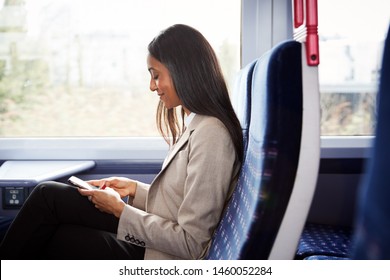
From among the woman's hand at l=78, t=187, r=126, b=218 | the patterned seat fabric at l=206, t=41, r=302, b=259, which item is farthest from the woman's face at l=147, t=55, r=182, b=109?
the patterned seat fabric at l=206, t=41, r=302, b=259

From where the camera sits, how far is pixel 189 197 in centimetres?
111

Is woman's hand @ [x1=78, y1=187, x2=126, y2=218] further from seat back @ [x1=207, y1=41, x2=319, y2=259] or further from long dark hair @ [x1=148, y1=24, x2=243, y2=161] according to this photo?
seat back @ [x1=207, y1=41, x2=319, y2=259]

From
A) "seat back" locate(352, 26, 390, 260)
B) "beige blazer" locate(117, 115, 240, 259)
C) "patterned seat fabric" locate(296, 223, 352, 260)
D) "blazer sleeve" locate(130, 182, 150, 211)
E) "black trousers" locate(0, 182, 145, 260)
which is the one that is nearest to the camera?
"seat back" locate(352, 26, 390, 260)

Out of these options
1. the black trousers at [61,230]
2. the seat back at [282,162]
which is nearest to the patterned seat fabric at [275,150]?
the seat back at [282,162]

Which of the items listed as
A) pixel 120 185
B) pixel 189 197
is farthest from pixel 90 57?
pixel 189 197

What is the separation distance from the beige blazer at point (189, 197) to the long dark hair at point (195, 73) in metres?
0.05

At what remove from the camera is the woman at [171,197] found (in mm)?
1121

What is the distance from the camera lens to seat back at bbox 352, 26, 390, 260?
15.4 inches

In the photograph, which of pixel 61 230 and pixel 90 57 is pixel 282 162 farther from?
pixel 90 57

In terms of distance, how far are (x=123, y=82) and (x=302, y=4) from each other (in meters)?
1.35

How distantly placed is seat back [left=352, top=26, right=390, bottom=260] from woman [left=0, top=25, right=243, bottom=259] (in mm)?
695

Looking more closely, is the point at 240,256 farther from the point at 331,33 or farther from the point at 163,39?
the point at 331,33
